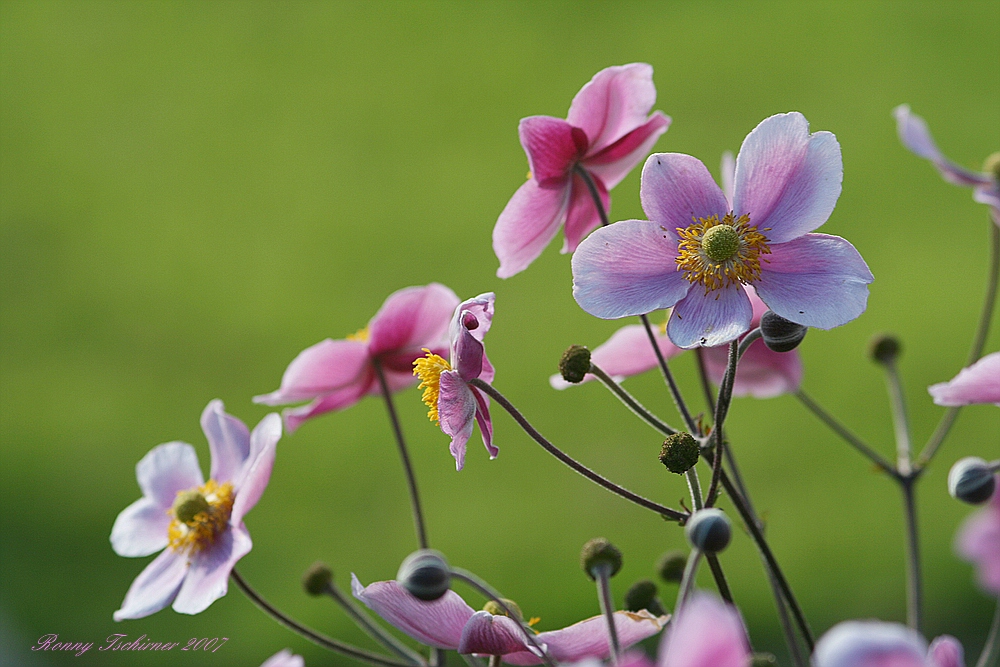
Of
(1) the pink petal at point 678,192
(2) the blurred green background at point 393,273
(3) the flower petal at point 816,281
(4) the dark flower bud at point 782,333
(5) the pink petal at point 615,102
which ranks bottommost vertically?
(2) the blurred green background at point 393,273

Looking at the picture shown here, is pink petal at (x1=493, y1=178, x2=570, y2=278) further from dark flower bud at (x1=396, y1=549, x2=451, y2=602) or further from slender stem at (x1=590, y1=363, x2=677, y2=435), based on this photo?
dark flower bud at (x1=396, y1=549, x2=451, y2=602)

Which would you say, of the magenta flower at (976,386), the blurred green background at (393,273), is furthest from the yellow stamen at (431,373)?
the blurred green background at (393,273)

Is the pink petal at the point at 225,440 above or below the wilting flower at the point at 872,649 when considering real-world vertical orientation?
below

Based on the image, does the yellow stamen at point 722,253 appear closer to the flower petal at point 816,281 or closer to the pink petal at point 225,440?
the flower petal at point 816,281

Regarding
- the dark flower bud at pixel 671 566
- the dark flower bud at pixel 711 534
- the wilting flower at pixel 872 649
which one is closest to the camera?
the wilting flower at pixel 872 649

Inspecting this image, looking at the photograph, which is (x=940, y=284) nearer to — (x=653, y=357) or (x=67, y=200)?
(x=653, y=357)

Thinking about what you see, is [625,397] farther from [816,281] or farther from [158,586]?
[158,586]

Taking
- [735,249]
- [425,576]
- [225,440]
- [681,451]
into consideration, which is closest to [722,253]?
[735,249]
